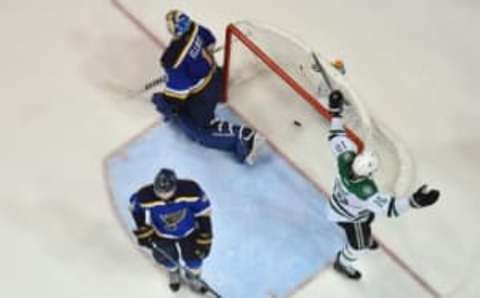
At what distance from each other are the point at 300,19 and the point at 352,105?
4.30 ft

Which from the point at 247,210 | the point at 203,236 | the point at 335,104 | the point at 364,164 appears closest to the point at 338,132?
the point at 335,104

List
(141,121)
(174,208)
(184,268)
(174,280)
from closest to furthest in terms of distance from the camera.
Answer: (174,208) → (184,268) → (174,280) → (141,121)

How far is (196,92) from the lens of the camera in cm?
608

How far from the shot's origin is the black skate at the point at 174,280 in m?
5.71

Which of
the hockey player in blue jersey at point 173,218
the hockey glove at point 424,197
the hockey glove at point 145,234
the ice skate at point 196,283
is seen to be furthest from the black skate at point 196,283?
the hockey glove at point 424,197

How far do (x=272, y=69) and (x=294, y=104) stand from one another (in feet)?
2.13

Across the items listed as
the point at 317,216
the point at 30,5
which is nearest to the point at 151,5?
the point at 30,5

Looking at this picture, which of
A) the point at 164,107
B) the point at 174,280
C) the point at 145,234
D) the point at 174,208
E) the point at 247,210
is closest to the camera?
the point at 174,208

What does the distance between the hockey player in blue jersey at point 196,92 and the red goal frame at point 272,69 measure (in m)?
0.08

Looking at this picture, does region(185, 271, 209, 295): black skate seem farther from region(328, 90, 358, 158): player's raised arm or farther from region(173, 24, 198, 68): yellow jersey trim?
region(173, 24, 198, 68): yellow jersey trim

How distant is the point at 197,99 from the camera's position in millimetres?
6113

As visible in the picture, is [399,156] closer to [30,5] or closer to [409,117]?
[409,117]

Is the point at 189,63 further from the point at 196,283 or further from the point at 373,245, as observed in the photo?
the point at 373,245

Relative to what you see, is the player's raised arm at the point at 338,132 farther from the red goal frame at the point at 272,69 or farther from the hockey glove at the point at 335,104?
the red goal frame at the point at 272,69
